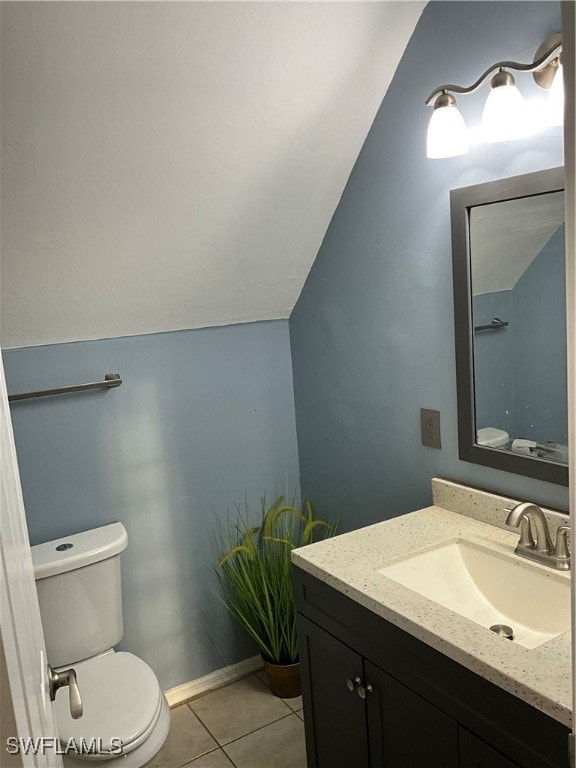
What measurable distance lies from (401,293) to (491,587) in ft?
2.89

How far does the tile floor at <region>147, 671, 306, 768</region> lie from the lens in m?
2.21

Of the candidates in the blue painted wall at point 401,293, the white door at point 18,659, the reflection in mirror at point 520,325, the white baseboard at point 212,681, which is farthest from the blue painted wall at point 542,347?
the white baseboard at point 212,681

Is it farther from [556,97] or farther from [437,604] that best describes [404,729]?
[556,97]

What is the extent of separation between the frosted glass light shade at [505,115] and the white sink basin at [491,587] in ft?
3.35

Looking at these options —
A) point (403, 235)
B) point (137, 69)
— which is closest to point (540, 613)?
point (403, 235)

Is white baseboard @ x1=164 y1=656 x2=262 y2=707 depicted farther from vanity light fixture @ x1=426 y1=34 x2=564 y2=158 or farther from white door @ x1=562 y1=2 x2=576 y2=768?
white door @ x1=562 y1=2 x2=576 y2=768

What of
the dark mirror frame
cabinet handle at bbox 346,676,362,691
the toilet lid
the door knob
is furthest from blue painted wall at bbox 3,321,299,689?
the door knob

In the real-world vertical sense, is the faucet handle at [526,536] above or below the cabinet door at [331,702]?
above

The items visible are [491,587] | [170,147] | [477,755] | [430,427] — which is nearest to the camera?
[477,755]

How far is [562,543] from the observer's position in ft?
5.12

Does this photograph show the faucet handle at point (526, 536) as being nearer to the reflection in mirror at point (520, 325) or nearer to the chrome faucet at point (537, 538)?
the chrome faucet at point (537, 538)

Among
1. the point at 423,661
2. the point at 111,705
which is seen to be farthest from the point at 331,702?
the point at 111,705

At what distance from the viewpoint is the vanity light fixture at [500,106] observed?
Answer: 1.42 m

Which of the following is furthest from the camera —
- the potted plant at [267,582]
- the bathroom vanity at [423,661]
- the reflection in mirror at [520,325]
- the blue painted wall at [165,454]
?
the potted plant at [267,582]
